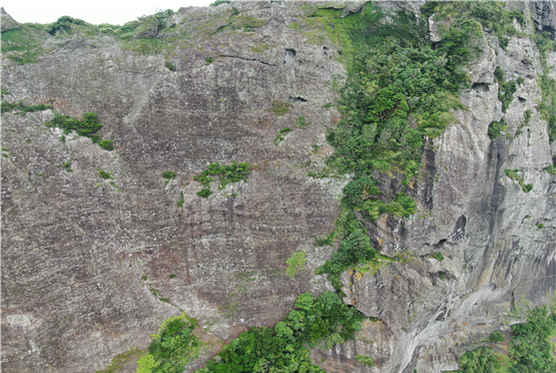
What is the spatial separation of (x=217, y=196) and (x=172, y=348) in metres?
7.24

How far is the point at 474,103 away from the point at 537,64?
6.83 m

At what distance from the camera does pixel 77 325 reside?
38.4 ft

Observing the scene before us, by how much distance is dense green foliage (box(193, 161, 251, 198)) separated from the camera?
13016 millimetres

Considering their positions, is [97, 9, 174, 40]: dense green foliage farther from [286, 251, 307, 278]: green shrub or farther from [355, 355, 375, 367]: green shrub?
[355, 355, 375, 367]: green shrub

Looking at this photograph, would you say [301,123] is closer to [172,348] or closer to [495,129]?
[495,129]

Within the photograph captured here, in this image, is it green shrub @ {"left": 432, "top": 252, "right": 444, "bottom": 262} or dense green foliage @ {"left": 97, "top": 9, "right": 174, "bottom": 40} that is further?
dense green foliage @ {"left": 97, "top": 9, "right": 174, "bottom": 40}

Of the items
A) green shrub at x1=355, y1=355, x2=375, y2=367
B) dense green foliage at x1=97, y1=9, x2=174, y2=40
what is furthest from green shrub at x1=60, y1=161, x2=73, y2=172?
green shrub at x1=355, y1=355, x2=375, y2=367

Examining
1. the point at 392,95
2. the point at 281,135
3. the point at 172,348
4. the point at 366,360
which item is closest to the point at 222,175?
the point at 281,135

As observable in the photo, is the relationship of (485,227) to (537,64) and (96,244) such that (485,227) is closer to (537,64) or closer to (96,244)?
(537,64)

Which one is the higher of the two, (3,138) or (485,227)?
(3,138)

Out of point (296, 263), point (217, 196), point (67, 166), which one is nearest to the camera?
point (67, 166)

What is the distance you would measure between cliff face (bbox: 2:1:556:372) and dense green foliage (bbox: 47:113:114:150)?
291 mm

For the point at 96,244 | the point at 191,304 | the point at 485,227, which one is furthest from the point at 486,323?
the point at 96,244

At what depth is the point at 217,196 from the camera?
13148 mm
